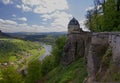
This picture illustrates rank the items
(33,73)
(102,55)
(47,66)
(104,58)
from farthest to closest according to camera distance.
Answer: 1. (47,66)
2. (33,73)
3. (102,55)
4. (104,58)

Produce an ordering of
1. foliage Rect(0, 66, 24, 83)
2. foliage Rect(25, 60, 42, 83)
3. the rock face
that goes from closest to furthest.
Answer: the rock face, foliage Rect(0, 66, 24, 83), foliage Rect(25, 60, 42, 83)

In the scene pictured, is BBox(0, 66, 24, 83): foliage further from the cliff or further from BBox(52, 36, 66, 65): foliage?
the cliff

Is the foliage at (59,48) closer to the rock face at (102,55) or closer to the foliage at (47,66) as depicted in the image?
the foliage at (47,66)

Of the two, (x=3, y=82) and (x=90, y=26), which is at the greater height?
(x=90, y=26)

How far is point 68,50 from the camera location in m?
50.5

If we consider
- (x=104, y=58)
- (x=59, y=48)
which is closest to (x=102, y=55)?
(x=104, y=58)

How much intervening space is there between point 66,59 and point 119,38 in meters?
30.8

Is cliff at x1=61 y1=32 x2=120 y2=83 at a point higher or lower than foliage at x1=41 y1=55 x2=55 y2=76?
higher

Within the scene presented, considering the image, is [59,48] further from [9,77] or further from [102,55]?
[102,55]

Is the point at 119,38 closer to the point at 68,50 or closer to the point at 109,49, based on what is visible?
the point at 109,49

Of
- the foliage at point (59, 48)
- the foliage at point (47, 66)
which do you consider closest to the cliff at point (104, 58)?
the foliage at point (59, 48)

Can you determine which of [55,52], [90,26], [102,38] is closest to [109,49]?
[102,38]

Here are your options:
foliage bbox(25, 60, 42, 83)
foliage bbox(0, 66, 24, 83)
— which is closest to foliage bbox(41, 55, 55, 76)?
foliage bbox(25, 60, 42, 83)

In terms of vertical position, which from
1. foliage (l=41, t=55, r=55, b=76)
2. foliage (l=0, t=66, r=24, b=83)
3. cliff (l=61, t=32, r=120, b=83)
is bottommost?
foliage (l=41, t=55, r=55, b=76)
